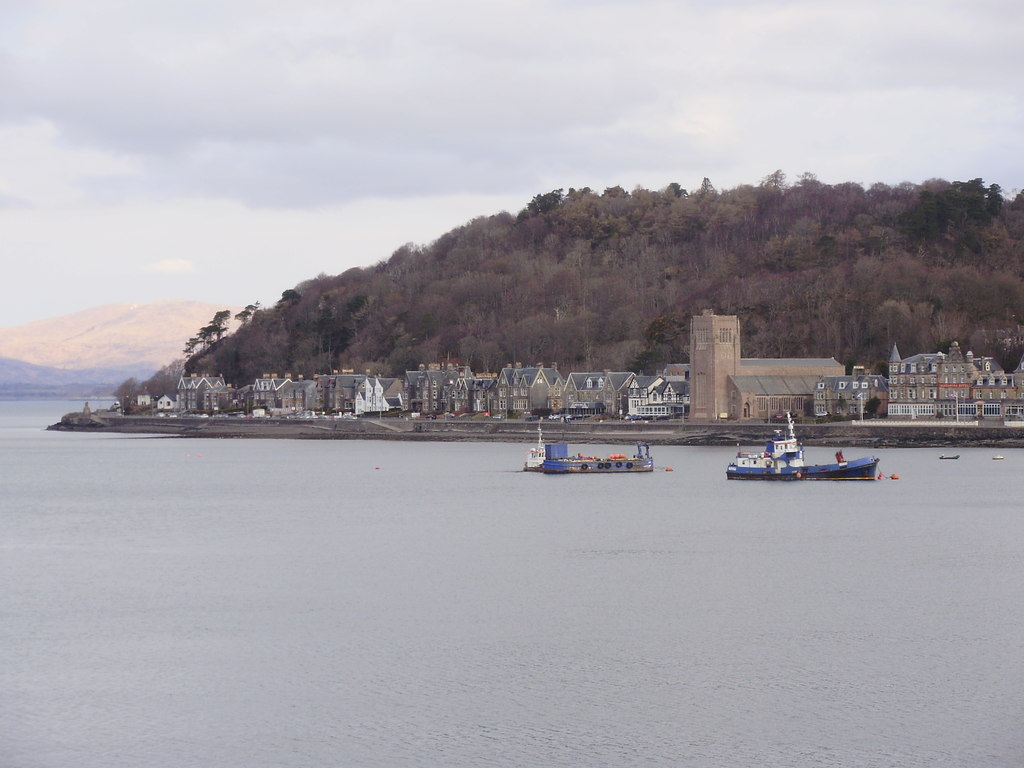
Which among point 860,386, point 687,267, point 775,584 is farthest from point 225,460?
point 687,267

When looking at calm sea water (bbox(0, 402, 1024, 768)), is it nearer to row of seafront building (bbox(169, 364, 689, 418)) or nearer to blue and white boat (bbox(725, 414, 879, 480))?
blue and white boat (bbox(725, 414, 879, 480))

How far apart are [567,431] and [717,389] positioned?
12.1 m

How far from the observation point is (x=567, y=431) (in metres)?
99.8

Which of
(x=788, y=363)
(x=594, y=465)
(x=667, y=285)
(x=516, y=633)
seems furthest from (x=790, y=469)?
(x=667, y=285)

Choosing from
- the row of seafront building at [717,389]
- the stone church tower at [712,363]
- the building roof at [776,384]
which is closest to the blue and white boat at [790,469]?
the row of seafront building at [717,389]

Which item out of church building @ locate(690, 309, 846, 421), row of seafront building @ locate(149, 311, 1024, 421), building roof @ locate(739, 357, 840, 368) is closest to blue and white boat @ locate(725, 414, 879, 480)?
row of seafront building @ locate(149, 311, 1024, 421)

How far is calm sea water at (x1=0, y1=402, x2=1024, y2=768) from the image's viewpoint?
20.0 metres

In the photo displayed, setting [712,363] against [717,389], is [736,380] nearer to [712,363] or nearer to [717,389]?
[717,389]

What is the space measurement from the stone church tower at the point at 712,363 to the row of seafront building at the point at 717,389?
0.25 feet

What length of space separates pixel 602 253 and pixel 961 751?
148 metres

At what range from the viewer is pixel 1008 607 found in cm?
2920

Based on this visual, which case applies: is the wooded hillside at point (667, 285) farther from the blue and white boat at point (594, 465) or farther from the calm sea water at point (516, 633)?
the calm sea water at point (516, 633)

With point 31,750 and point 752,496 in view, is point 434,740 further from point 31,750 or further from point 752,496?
point 752,496

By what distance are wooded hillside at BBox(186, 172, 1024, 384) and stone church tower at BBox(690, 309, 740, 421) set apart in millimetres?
15335
